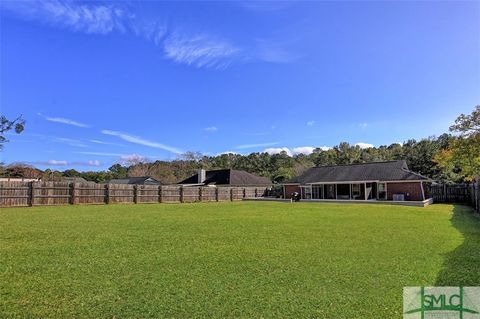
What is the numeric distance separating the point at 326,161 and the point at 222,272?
5614 centimetres

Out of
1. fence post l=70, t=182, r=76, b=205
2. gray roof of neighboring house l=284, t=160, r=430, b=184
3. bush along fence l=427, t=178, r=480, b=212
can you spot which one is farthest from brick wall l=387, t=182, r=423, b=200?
fence post l=70, t=182, r=76, b=205

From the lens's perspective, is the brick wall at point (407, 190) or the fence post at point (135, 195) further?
the brick wall at point (407, 190)

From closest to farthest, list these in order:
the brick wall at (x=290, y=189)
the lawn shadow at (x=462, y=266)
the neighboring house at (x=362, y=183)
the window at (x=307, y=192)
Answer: the lawn shadow at (x=462, y=266), the neighboring house at (x=362, y=183), the window at (x=307, y=192), the brick wall at (x=290, y=189)

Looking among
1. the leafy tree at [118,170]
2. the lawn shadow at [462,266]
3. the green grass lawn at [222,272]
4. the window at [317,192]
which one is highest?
the leafy tree at [118,170]

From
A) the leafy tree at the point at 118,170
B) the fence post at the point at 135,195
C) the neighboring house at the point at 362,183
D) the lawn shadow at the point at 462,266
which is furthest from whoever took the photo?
the leafy tree at the point at 118,170

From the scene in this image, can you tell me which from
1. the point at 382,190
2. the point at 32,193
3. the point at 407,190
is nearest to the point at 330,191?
the point at 382,190

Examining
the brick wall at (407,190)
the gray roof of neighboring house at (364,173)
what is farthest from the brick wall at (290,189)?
the brick wall at (407,190)

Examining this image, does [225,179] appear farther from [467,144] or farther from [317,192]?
[467,144]

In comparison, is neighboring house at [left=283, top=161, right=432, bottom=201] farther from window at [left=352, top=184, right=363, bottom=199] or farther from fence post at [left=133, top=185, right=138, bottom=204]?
fence post at [left=133, top=185, right=138, bottom=204]

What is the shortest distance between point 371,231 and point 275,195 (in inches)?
1118

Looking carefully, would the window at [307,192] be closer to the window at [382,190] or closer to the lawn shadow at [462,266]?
the window at [382,190]

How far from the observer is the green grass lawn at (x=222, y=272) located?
11.9 ft

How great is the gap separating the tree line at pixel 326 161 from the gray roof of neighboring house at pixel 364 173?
2816mm

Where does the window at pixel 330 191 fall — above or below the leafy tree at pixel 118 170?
below
